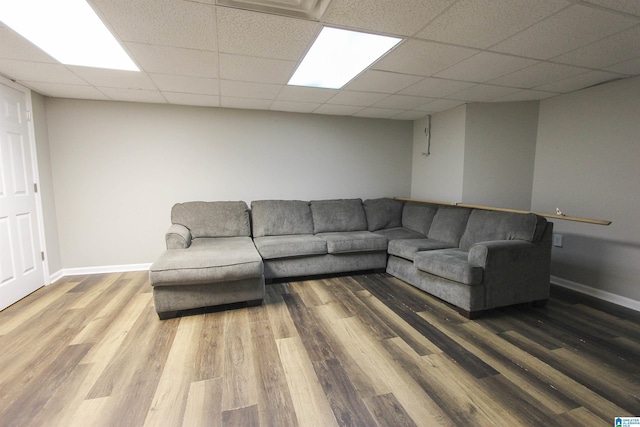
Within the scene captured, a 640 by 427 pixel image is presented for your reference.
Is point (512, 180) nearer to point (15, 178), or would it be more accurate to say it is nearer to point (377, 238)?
point (377, 238)

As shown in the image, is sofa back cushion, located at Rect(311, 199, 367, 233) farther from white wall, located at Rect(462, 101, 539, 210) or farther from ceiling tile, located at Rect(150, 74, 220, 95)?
ceiling tile, located at Rect(150, 74, 220, 95)

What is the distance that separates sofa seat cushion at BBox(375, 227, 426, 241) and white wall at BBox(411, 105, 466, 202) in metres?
0.67

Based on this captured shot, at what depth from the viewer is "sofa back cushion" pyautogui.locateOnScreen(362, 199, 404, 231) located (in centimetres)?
401

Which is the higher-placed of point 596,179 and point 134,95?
point 134,95

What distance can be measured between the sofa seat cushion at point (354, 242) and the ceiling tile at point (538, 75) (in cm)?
198

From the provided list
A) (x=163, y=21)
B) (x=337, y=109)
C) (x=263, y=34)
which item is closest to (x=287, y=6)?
(x=263, y=34)

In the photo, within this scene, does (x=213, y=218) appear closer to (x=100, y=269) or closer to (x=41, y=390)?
(x=100, y=269)

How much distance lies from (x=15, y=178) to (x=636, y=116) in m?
5.76

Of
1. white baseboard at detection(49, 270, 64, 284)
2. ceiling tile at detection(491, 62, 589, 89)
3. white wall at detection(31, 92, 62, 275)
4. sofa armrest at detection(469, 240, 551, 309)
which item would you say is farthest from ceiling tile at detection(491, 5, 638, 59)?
white baseboard at detection(49, 270, 64, 284)

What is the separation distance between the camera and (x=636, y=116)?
2.57 metres

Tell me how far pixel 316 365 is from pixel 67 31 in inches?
106

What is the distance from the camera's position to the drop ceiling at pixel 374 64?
1.59m

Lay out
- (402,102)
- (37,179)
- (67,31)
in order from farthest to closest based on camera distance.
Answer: (402,102)
(37,179)
(67,31)

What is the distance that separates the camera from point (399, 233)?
3.75 metres
